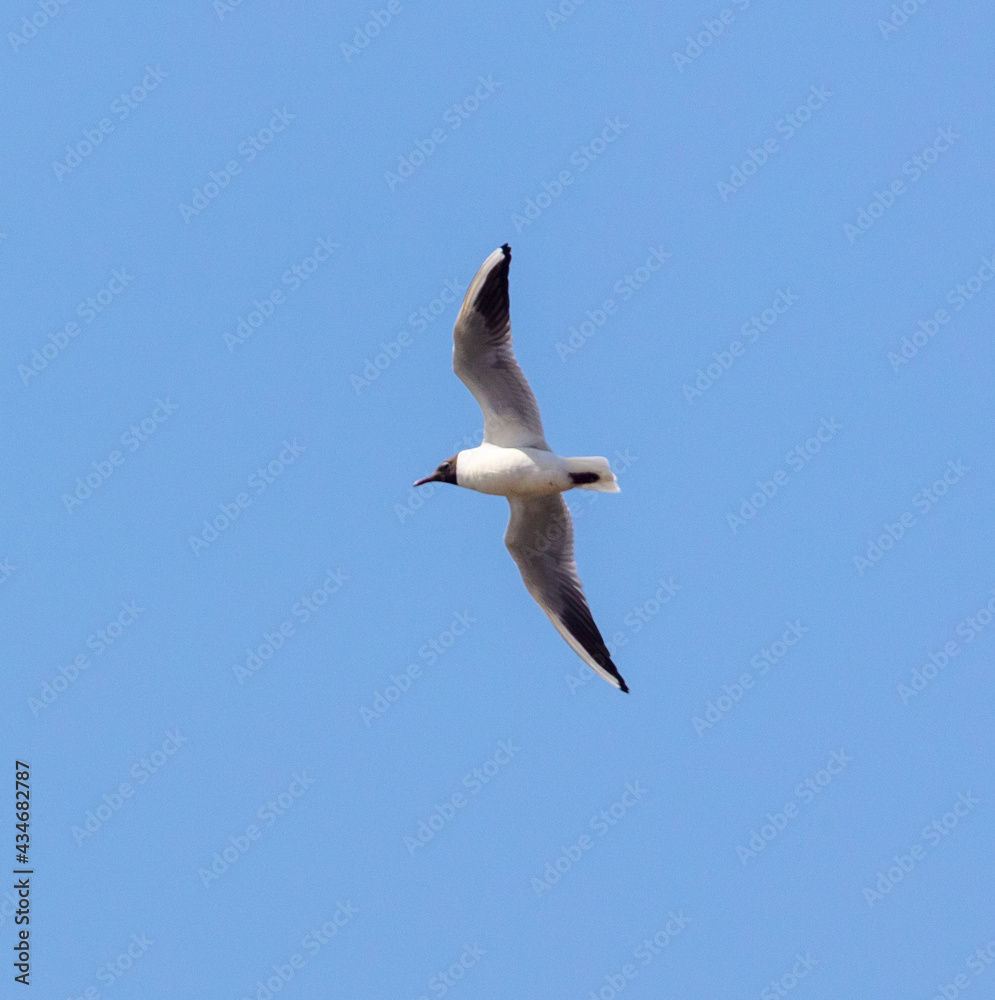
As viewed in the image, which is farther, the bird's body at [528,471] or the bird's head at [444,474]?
the bird's head at [444,474]

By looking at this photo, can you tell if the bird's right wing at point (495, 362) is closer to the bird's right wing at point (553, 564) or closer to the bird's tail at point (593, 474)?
the bird's tail at point (593, 474)

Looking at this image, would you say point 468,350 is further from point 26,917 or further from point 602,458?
point 26,917

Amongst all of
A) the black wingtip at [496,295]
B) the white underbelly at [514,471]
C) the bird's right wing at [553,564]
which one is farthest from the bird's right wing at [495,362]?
the bird's right wing at [553,564]

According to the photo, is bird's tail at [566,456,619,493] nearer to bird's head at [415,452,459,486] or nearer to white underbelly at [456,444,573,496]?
white underbelly at [456,444,573,496]

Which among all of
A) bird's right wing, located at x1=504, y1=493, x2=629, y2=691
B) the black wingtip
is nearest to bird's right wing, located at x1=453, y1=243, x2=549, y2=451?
the black wingtip

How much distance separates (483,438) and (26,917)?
15.7ft

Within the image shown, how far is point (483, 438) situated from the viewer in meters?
12.0

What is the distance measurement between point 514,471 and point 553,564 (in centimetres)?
121

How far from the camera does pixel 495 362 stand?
1159cm

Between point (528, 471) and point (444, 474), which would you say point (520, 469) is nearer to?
point (528, 471)

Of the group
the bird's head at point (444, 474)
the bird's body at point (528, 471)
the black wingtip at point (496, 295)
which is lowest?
the bird's body at point (528, 471)

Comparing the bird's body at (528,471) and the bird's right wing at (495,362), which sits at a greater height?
the bird's right wing at (495,362)

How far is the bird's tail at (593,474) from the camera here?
11.5 m

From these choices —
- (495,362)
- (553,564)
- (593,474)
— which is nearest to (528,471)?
(593,474)
